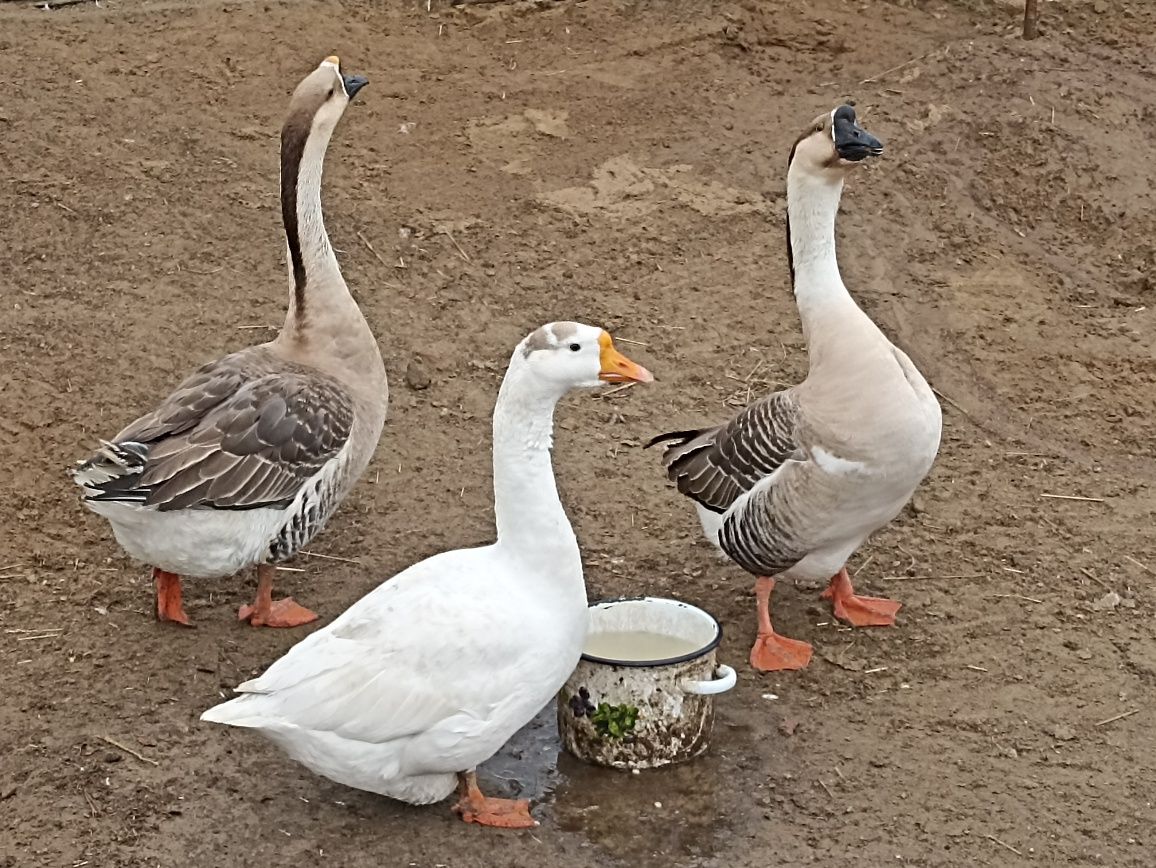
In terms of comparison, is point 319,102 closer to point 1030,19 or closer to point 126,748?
point 126,748

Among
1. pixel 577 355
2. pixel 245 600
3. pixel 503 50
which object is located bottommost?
pixel 245 600

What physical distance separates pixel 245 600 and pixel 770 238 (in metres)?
3.96

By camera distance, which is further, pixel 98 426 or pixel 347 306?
pixel 98 426

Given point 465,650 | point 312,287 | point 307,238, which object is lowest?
point 465,650

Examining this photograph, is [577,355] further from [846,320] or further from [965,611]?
[965,611]

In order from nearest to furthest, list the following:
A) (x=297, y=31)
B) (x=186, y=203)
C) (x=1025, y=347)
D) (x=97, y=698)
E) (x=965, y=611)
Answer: (x=97, y=698), (x=965, y=611), (x=1025, y=347), (x=186, y=203), (x=297, y=31)

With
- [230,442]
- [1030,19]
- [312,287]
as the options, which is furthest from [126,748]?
[1030,19]

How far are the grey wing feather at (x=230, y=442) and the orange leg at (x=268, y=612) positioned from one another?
1.07ft

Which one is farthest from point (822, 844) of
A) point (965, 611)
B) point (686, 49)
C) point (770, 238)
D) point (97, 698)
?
point (686, 49)

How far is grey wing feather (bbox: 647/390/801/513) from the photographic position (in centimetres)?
481

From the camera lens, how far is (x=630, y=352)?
699 centimetres

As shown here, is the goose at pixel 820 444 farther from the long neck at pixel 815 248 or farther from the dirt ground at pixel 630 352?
the dirt ground at pixel 630 352

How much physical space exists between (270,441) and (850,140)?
223cm

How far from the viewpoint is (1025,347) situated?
279 inches
